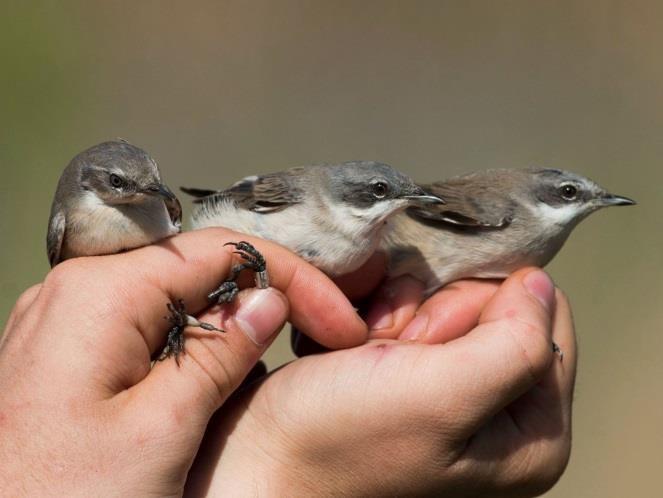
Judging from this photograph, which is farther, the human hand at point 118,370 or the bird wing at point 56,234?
the bird wing at point 56,234

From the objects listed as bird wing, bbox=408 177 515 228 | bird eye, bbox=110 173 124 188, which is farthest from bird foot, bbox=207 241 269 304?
bird wing, bbox=408 177 515 228

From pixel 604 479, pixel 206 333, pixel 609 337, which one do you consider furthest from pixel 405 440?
pixel 609 337

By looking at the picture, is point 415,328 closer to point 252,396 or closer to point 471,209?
point 471,209

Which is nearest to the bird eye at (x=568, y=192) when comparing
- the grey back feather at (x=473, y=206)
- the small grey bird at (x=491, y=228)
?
the small grey bird at (x=491, y=228)

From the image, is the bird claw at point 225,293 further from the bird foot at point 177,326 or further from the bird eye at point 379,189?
the bird eye at point 379,189

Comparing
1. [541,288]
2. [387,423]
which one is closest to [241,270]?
[387,423]

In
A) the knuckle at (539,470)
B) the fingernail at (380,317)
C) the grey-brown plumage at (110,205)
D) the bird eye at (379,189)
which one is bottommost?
the knuckle at (539,470)

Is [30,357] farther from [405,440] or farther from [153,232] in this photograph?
[405,440]
